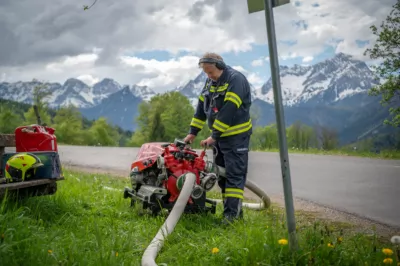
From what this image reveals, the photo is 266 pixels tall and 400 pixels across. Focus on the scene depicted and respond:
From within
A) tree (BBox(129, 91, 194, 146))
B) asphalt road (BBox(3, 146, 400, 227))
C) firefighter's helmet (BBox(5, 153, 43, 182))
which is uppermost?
tree (BBox(129, 91, 194, 146))

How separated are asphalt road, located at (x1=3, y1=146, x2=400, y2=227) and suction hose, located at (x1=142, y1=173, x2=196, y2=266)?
2485 millimetres

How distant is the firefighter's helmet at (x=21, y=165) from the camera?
440 centimetres

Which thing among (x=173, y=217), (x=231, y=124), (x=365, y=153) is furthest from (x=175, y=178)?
(x=365, y=153)

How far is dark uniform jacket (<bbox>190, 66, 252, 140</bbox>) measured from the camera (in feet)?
14.9

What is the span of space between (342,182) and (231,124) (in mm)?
4154

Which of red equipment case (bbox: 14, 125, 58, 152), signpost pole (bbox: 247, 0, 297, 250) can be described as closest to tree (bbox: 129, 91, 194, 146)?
red equipment case (bbox: 14, 125, 58, 152)

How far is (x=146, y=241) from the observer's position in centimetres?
394

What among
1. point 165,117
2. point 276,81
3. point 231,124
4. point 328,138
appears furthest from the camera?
point 165,117

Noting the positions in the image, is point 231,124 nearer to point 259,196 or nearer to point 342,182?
point 259,196

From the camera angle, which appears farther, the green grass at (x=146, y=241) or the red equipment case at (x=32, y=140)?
the red equipment case at (x=32, y=140)

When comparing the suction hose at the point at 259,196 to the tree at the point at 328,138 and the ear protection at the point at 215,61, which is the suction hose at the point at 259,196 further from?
the tree at the point at 328,138

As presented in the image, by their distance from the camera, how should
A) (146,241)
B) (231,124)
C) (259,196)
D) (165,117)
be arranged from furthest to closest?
1. (165,117)
2. (259,196)
3. (231,124)
4. (146,241)

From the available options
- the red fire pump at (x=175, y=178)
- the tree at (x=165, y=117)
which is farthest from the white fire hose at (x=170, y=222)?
the tree at (x=165, y=117)

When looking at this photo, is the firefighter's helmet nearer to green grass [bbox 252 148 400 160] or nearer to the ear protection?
the ear protection
